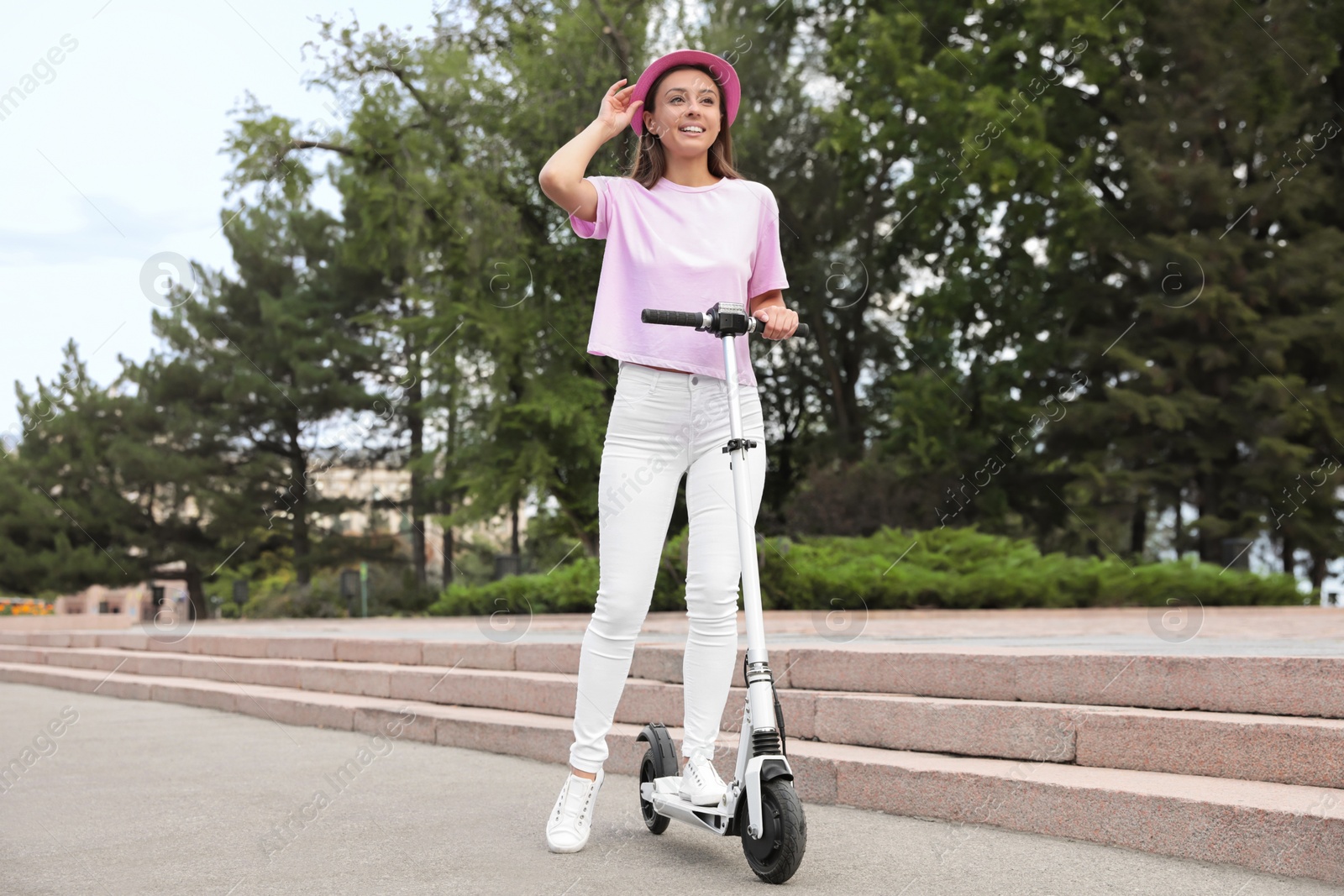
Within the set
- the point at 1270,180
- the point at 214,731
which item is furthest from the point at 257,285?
the point at 214,731

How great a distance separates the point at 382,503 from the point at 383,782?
110ft

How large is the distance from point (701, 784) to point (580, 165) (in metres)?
1.74

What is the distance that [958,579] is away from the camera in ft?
38.7

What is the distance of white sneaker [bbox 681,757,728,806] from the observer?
130 inches

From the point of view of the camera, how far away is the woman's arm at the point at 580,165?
3.35 meters

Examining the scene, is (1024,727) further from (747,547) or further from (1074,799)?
(747,547)

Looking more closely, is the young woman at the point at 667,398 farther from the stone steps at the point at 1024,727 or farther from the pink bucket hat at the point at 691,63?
the stone steps at the point at 1024,727

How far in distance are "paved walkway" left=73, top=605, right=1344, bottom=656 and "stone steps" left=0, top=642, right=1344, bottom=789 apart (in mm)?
745

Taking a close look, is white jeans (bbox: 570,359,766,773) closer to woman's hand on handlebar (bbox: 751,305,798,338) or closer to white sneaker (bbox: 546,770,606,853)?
white sneaker (bbox: 546,770,606,853)

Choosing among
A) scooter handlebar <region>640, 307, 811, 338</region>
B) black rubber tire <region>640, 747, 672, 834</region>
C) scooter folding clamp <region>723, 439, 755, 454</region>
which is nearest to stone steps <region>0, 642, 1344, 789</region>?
black rubber tire <region>640, 747, 672, 834</region>

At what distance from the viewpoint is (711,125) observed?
11.6 ft

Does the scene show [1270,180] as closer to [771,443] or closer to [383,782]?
[771,443]

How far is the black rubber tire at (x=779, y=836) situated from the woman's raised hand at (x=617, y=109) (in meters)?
1.79

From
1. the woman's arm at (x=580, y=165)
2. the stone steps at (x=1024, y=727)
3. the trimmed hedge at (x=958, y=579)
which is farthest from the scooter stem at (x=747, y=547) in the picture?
the trimmed hedge at (x=958, y=579)
